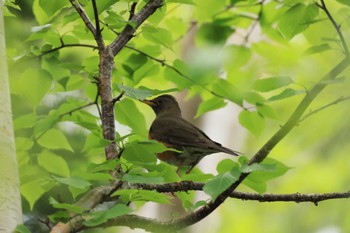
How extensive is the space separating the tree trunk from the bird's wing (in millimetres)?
2152

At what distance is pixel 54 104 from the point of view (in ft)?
16.0

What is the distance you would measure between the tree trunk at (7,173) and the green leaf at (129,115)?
1.14 m

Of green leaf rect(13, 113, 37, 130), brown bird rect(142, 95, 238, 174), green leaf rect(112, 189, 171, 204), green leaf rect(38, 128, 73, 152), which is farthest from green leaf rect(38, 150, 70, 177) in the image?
green leaf rect(112, 189, 171, 204)

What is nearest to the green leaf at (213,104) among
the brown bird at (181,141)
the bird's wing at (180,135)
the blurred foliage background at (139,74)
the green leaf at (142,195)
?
the blurred foliage background at (139,74)

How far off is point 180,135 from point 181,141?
0.10 m

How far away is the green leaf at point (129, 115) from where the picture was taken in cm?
334

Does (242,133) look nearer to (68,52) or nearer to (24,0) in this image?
(68,52)

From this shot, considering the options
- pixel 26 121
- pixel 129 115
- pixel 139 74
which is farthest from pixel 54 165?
pixel 139 74

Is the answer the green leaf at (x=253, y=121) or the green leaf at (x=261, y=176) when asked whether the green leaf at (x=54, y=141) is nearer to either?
the green leaf at (x=253, y=121)

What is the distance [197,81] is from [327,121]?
374cm

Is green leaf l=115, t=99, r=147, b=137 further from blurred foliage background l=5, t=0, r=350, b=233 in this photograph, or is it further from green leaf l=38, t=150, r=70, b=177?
green leaf l=38, t=150, r=70, b=177

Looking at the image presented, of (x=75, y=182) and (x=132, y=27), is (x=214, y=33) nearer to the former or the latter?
(x=132, y=27)

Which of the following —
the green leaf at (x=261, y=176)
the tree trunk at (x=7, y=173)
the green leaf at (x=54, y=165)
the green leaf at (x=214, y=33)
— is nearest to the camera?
the tree trunk at (x=7, y=173)

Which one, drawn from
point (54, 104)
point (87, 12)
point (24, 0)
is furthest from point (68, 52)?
point (87, 12)
